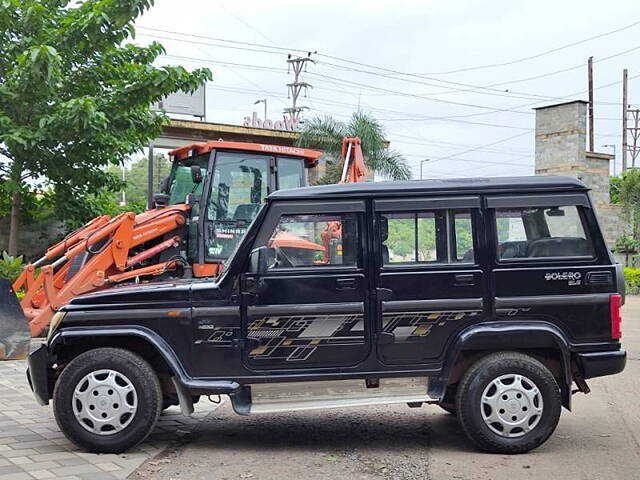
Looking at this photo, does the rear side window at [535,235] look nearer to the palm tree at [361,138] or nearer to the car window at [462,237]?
the car window at [462,237]

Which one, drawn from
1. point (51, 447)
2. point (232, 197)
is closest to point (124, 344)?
point (51, 447)

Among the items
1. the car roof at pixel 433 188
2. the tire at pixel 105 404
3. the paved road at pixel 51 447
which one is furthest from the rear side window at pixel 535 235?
the paved road at pixel 51 447

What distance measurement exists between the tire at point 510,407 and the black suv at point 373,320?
0.01 meters

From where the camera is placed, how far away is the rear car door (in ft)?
20.1

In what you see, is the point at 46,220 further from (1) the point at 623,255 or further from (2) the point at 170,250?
(1) the point at 623,255

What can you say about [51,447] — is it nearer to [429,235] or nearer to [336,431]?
[336,431]

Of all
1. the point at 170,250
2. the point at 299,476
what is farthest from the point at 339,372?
the point at 170,250

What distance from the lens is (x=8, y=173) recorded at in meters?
13.8

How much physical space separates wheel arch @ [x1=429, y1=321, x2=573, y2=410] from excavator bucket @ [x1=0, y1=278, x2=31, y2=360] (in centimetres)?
571

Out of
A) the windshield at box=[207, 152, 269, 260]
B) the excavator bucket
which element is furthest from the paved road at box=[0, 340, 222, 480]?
the windshield at box=[207, 152, 269, 260]

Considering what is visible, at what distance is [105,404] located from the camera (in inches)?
232

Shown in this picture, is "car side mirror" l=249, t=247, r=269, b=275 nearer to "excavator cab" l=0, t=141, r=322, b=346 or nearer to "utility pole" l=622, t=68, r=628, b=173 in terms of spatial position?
"excavator cab" l=0, t=141, r=322, b=346

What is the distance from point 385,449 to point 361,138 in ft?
59.9

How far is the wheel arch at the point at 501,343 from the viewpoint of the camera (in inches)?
238
